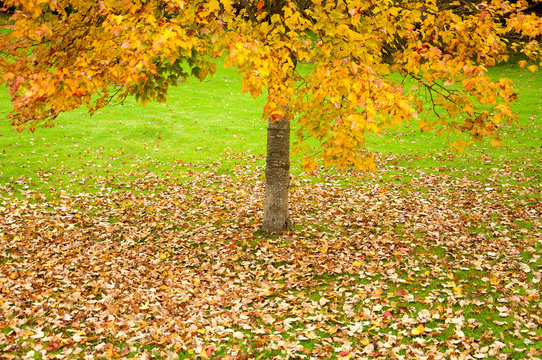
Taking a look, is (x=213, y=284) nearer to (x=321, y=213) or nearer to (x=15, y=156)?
(x=321, y=213)

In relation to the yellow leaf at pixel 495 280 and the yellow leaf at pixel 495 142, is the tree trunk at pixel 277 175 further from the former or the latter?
the yellow leaf at pixel 495 280

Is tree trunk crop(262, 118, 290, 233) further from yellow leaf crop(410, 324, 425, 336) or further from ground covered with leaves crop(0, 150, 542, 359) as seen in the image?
yellow leaf crop(410, 324, 425, 336)

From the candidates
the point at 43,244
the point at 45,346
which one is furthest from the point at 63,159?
the point at 45,346

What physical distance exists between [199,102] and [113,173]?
1243 cm

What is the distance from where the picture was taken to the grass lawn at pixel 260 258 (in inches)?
215

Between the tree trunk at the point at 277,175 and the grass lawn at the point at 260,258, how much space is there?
394 mm

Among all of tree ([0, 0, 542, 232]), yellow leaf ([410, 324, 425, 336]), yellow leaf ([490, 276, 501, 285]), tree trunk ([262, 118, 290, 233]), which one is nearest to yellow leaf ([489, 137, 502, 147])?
tree ([0, 0, 542, 232])

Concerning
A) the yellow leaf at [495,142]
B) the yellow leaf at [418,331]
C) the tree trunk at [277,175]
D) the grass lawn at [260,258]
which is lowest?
the grass lawn at [260,258]

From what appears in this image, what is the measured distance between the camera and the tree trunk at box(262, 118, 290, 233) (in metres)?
8.73

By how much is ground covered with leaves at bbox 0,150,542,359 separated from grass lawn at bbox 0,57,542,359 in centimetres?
3

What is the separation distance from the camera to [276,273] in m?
7.52

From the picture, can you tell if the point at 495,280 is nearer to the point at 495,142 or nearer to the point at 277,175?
the point at 495,142

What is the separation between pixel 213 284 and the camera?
720 cm

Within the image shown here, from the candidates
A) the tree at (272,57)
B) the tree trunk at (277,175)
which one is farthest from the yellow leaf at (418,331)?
the tree trunk at (277,175)
